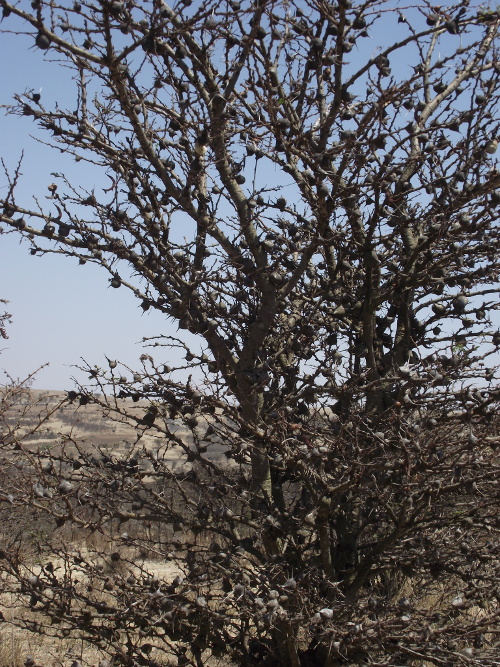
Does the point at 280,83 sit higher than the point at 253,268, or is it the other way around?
the point at 280,83

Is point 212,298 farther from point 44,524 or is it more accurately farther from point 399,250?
point 44,524

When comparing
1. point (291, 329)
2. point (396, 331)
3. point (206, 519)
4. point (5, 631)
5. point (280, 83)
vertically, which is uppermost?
point (280, 83)

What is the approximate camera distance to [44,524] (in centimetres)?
1271

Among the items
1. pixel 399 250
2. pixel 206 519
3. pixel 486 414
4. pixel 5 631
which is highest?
pixel 399 250

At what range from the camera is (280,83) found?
13.8 ft

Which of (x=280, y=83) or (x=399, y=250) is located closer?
(x=280, y=83)

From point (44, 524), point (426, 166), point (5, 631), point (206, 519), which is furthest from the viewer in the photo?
point (44, 524)

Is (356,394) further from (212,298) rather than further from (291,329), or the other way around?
(212,298)

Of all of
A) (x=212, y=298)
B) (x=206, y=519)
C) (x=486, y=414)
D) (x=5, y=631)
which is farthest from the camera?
(x=5, y=631)

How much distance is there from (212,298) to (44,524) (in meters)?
9.89

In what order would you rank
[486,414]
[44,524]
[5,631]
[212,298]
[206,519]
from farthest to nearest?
[44,524]
[5,631]
[212,298]
[206,519]
[486,414]

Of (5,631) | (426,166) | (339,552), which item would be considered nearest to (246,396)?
(339,552)

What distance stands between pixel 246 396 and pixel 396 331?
1.52m

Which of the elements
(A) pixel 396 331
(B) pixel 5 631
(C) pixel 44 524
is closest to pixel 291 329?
(A) pixel 396 331
